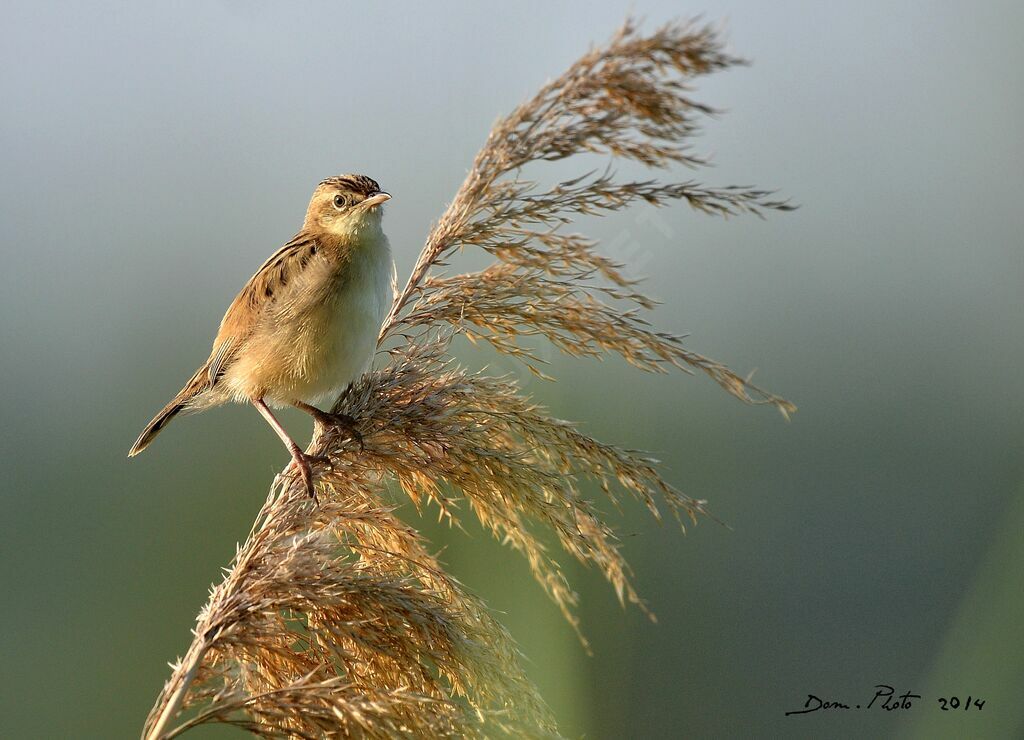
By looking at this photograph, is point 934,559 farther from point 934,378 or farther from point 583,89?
point 583,89

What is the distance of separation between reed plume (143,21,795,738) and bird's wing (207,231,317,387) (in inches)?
22.1

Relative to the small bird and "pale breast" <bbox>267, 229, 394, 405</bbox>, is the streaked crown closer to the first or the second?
the small bird

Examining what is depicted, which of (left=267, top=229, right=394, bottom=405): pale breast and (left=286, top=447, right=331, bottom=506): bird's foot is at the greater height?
(left=267, top=229, right=394, bottom=405): pale breast

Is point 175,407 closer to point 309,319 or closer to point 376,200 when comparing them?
point 309,319

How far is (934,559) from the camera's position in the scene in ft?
15.2

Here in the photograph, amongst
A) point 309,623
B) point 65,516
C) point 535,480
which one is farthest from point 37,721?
point 535,480

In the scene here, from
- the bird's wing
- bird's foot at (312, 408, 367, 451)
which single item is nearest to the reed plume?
bird's foot at (312, 408, 367, 451)

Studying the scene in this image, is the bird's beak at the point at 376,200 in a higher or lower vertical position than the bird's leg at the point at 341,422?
higher

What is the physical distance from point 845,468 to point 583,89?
12.9ft

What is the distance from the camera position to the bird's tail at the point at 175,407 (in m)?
2.34

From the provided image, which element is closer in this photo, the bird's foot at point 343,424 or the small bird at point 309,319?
the bird's foot at point 343,424

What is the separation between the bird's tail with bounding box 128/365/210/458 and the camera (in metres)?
2.34
